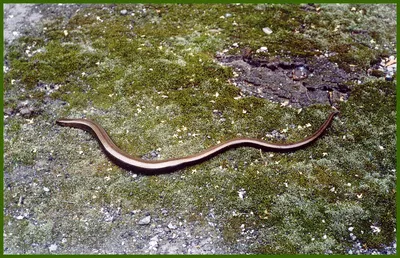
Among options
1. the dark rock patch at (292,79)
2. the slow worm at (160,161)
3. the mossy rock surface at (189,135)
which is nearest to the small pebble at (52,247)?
the mossy rock surface at (189,135)

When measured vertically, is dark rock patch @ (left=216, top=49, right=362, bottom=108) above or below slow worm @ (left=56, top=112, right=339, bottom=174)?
above

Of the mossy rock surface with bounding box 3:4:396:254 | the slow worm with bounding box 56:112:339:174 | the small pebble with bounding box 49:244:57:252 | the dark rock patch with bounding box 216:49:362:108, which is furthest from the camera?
the dark rock patch with bounding box 216:49:362:108

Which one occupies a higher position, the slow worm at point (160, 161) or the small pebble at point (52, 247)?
the slow worm at point (160, 161)

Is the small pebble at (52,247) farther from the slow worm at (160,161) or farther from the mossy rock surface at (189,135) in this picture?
the slow worm at (160,161)

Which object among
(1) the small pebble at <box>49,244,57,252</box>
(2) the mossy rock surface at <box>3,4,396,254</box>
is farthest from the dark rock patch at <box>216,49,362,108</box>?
(1) the small pebble at <box>49,244,57,252</box>

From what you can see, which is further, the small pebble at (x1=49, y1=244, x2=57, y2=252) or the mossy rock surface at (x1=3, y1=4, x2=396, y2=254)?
the mossy rock surface at (x1=3, y1=4, x2=396, y2=254)

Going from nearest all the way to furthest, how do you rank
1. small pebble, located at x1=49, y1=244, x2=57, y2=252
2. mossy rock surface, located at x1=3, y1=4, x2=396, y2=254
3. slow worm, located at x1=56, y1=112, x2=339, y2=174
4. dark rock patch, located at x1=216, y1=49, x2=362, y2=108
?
small pebble, located at x1=49, y1=244, x2=57, y2=252
mossy rock surface, located at x1=3, y1=4, x2=396, y2=254
slow worm, located at x1=56, y1=112, x2=339, y2=174
dark rock patch, located at x1=216, y1=49, x2=362, y2=108

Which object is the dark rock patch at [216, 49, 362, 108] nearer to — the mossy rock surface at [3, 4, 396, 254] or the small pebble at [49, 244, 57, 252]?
the mossy rock surface at [3, 4, 396, 254]

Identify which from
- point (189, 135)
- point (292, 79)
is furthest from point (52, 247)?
point (292, 79)

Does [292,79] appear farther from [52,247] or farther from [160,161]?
[52,247]

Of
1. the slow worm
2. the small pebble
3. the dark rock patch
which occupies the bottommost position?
the small pebble
